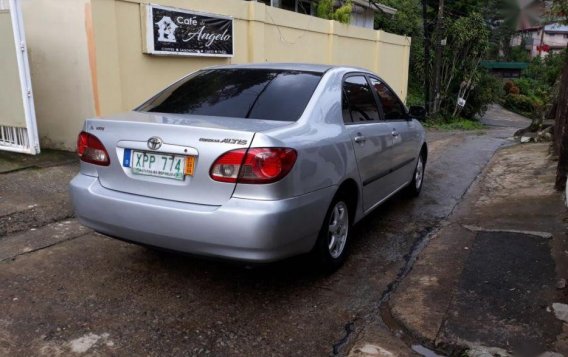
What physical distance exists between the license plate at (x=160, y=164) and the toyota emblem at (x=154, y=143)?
47 millimetres

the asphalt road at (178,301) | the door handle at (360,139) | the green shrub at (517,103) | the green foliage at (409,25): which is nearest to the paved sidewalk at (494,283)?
the asphalt road at (178,301)

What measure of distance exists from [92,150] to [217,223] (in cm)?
113

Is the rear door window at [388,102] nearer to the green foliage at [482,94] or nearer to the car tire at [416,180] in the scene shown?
the car tire at [416,180]

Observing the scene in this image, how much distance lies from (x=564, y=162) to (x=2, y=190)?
6266mm

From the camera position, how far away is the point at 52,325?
3078mm

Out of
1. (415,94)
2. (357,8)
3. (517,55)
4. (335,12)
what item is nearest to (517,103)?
(415,94)

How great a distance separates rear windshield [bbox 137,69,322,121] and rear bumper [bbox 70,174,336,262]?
2.34ft

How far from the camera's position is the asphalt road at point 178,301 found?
2.93 metres

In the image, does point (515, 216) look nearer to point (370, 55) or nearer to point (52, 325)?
point (52, 325)

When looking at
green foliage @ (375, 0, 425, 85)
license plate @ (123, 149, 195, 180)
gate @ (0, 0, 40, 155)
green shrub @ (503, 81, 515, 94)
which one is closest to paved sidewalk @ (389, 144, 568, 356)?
license plate @ (123, 149, 195, 180)

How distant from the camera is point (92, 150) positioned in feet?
11.5

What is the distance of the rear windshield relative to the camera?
3658 mm

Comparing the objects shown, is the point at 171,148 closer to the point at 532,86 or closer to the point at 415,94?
the point at 415,94

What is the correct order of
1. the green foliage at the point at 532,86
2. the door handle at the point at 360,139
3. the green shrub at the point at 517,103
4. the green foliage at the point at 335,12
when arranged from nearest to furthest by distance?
1. the door handle at the point at 360,139
2. the green foliage at the point at 335,12
3. the green foliage at the point at 532,86
4. the green shrub at the point at 517,103
